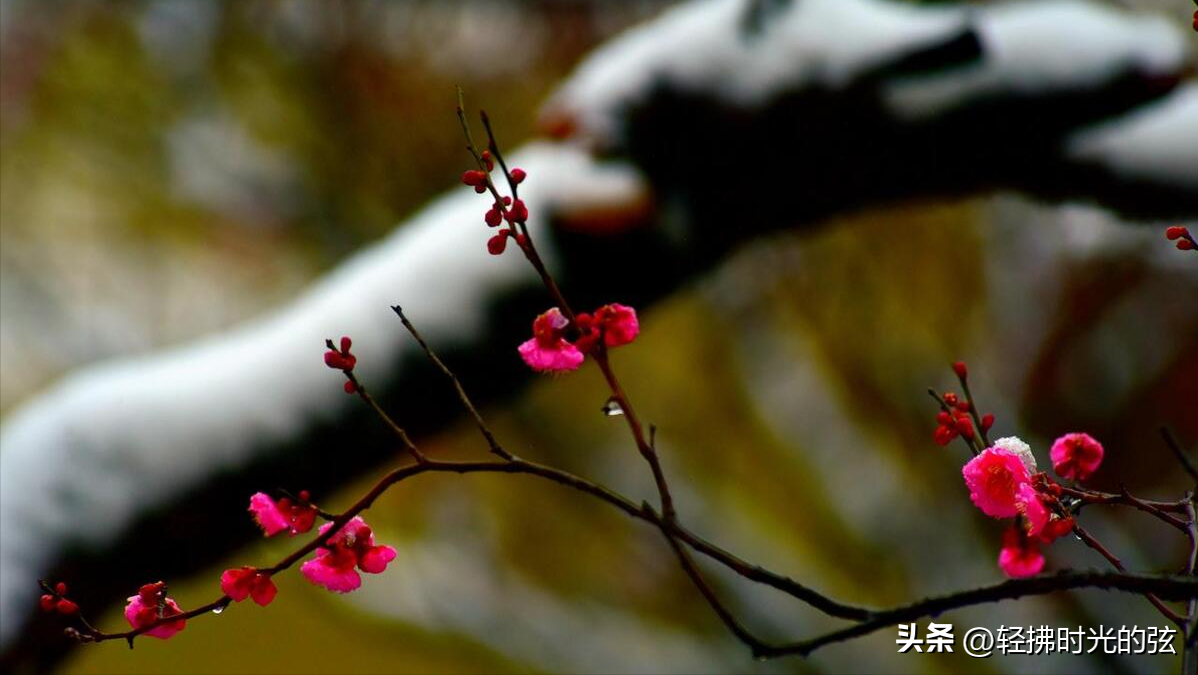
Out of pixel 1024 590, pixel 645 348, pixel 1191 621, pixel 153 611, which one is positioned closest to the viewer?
pixel 1024 590

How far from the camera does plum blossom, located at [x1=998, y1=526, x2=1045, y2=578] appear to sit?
0.78 meters

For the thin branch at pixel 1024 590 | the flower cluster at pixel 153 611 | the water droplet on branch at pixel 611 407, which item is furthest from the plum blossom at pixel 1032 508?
the flower cluster at pixel 153 611

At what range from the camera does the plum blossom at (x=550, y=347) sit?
697 millimetres

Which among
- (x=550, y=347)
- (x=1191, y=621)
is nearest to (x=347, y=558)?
(x=550, y=347)

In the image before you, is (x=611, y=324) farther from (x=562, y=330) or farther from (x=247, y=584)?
(x=247, y=584)

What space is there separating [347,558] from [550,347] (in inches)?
7.8

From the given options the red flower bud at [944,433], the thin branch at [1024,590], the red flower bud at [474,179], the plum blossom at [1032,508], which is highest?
the red flower bud at [474,179]

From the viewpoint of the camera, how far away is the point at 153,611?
70cm

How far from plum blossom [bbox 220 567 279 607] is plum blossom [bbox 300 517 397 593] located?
26 millimetres

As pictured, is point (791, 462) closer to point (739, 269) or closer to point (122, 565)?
point (739, 269)

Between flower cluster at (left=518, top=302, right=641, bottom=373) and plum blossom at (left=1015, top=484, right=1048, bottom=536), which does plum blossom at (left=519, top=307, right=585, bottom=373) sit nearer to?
flower cluster at (left=518, top=302, right=641, bottom=373)

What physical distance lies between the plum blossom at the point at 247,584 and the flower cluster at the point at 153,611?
4cm

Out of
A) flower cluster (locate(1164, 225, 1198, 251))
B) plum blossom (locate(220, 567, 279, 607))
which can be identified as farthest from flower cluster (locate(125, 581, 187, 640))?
flower cluster (locate(1164, 225, 1198, 251))

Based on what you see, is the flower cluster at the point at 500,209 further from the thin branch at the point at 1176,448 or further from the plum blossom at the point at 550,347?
the thin branch at the point at 1176,448
